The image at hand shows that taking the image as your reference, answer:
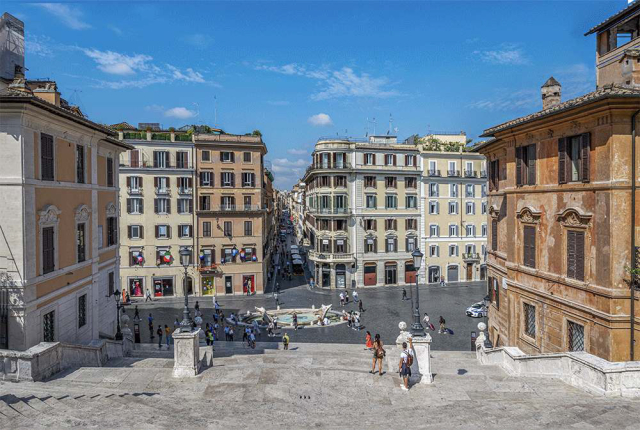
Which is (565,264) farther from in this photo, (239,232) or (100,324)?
(239,232)

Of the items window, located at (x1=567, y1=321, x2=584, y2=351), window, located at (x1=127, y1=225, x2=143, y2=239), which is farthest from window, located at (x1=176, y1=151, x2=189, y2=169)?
window, located at (x1=567, y1=321, x2=584, y2=351)

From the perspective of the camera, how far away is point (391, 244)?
51969 millimetres

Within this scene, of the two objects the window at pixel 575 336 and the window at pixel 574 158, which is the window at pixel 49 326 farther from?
the window at pixel 574 158

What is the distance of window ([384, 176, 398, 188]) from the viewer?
5197cm

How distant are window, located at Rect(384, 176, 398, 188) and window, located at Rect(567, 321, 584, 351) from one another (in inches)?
1424

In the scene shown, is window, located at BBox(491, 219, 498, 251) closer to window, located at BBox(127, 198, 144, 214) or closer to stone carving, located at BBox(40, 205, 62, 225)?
stone carving, located at BBox(40, 205, 62, 225)

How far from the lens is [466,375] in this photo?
52.0ft

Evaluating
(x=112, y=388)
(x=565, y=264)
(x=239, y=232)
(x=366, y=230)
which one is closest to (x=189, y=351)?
(x=112, y=388)

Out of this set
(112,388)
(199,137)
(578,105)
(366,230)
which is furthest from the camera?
(366,230)

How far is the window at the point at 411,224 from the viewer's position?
52562 mm

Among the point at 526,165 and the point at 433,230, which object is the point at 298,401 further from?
the point at 433,230

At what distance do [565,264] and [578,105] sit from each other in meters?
6.01

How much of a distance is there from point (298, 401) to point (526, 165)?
14116mm

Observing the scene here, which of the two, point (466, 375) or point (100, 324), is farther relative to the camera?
point (100, 324)
